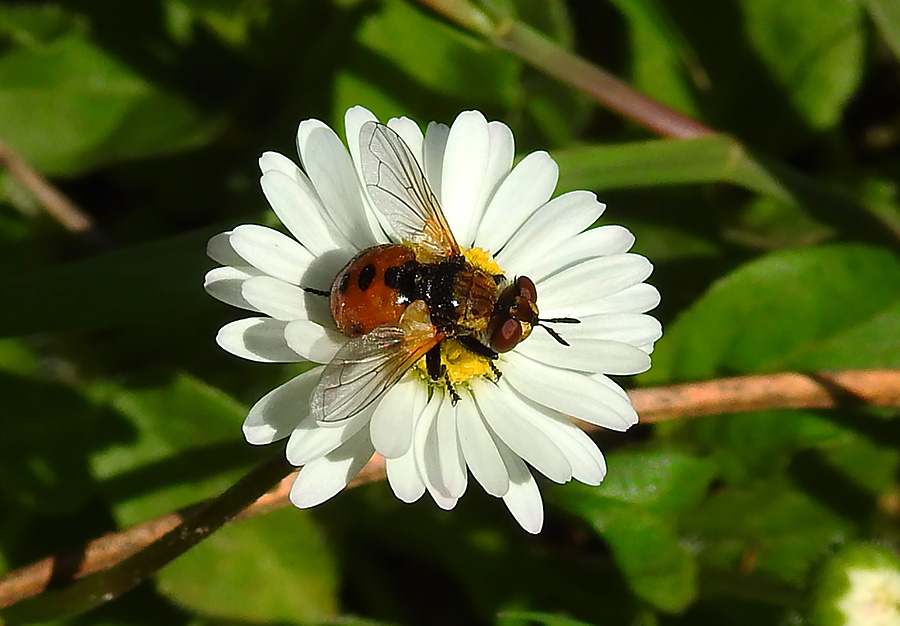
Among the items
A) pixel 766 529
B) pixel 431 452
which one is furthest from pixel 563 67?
pixel 766 529

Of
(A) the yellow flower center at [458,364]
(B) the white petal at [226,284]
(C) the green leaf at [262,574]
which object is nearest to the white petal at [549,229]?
(A) the yellow flower center at [458,364]

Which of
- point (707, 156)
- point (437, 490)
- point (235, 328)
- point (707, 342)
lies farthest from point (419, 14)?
point (437, 490)

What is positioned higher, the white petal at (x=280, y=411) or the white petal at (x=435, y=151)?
the white petal at (x=435, y=151)

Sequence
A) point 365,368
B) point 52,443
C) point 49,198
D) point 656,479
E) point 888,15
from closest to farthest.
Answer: point 365,368, point 656,479, point 888,15, point 52,443, point 49,198

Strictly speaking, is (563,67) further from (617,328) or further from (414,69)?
(617,328)

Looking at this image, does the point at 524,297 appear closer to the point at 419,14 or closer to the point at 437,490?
the point at 437,490

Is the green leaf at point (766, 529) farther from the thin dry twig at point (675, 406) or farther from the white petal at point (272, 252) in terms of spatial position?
the white petal at point (272, 252)

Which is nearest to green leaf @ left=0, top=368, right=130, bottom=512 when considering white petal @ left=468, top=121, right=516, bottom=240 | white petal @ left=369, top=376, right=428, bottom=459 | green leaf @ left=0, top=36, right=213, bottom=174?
green leaf @ left=0, top=36, right=213, bottom=174
